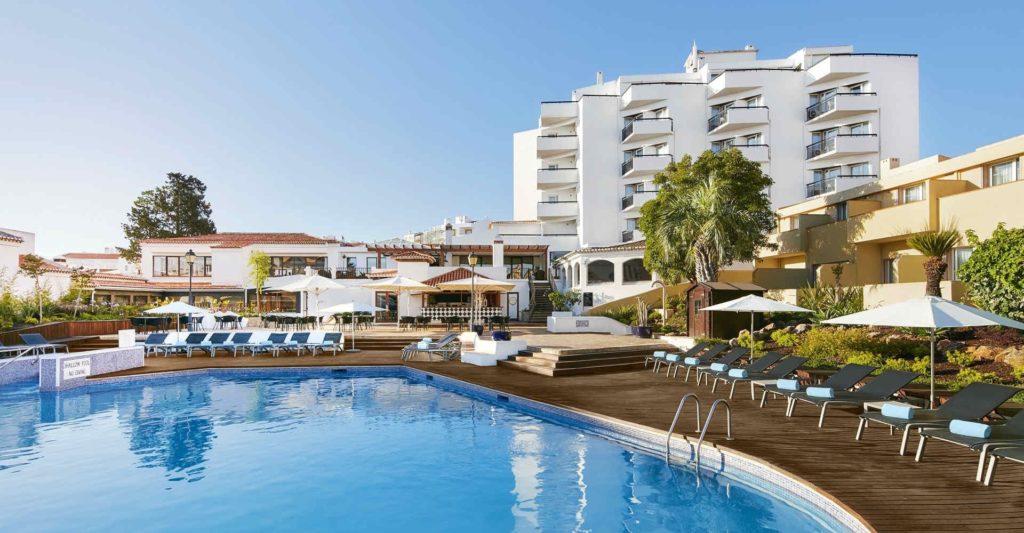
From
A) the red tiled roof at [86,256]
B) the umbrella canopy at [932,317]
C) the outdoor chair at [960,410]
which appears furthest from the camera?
the red tiled roof at [86,256]

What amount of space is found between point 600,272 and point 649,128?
11.8 m

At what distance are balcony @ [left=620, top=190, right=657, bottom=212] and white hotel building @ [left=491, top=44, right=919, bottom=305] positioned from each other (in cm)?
10

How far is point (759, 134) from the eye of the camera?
35750mm

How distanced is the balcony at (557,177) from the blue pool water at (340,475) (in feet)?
103

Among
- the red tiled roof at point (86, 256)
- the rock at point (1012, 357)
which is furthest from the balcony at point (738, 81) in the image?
the red tiled roof at point (86, 256)

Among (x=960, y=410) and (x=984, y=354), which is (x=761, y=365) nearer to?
(x=960, y=410)

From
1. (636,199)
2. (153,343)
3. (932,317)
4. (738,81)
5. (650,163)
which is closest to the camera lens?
(932,317)

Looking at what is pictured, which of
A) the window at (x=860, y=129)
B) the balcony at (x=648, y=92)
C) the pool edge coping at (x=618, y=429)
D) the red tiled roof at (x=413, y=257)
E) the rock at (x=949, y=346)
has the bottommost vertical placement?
the pool edge coping at (x=618, y=429)

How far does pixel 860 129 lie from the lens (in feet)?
111

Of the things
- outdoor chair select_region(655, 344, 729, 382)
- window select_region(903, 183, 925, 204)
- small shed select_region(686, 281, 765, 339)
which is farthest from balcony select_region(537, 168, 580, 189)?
outdoor chair select_region(655, 344, 729, 382)

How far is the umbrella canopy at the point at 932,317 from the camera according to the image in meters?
7.55

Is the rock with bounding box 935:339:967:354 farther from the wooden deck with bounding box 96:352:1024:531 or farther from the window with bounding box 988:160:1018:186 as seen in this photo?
the window with bounding box 988:160:1018:186

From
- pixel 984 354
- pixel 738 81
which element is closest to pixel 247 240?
pixel 738 81

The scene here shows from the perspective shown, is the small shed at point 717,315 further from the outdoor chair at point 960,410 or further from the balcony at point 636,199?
the balcony at point 636,199
